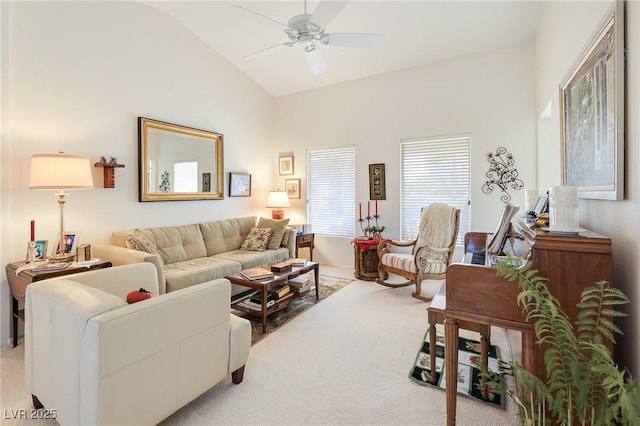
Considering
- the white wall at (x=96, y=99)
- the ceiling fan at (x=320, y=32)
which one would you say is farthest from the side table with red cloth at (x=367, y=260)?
the ceiling fan at (x=320, y=32)

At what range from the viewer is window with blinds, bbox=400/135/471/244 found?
4320 millimetres

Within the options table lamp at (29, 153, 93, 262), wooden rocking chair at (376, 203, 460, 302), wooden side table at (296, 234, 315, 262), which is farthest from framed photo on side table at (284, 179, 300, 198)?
table lamp at (29, 153, 93, 262)

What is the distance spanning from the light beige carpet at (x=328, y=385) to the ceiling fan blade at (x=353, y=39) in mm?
2752

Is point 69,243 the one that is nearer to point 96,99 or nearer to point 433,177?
point 96,99

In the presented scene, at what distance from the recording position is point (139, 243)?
3.23 m

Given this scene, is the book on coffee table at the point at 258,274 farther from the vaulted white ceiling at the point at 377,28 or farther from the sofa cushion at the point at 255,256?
the vaulted white ceiling at the point at 377,28

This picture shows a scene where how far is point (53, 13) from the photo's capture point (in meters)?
2.89

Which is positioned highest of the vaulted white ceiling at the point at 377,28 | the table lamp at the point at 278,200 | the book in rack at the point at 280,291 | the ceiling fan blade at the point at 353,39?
the vaulted white ceiling at the point at 377,28

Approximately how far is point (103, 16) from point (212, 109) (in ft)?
5.32

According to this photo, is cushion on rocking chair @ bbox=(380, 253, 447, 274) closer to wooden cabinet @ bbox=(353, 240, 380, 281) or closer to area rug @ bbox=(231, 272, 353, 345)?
wooden cabinet @ bbox=(353, 240, 380, 281)

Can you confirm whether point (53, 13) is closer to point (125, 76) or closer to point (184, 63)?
point (125, 76)

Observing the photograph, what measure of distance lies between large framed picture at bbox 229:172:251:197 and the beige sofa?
47cm

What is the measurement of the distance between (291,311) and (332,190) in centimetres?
263

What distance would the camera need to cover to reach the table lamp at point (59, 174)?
2.46 metres
